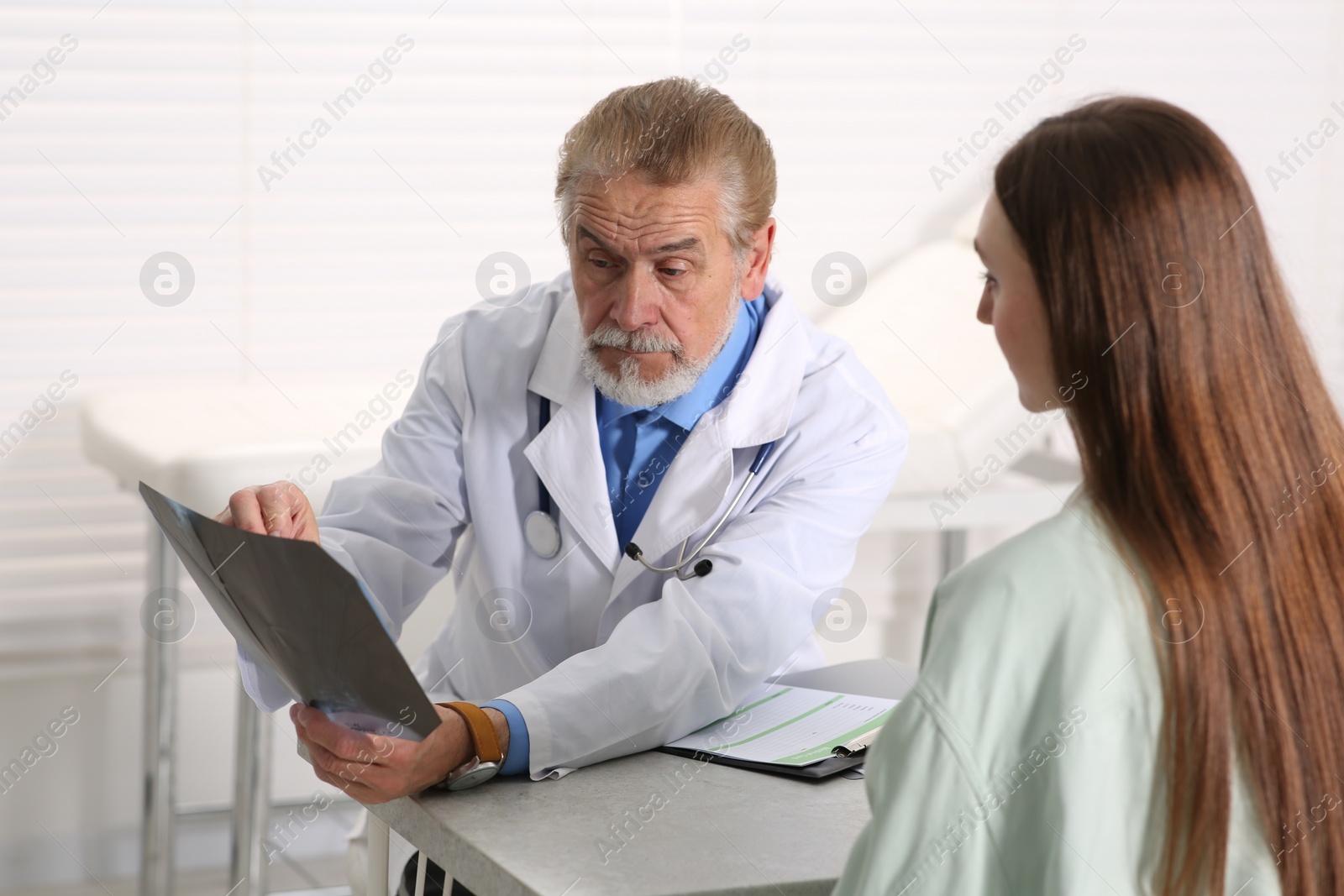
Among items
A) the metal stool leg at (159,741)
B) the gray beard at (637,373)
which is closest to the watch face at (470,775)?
the gray beard at (637,373)

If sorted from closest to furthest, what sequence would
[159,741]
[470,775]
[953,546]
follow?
[470,775], [159,741], [953,546]

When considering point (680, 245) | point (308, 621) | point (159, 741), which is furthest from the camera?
point (159, 741)

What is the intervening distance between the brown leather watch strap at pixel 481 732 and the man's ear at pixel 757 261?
70 centimetres

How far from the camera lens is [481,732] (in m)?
1.20

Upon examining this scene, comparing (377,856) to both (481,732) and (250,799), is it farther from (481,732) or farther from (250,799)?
(250,799)

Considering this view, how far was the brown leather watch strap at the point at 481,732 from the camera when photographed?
1.20 m

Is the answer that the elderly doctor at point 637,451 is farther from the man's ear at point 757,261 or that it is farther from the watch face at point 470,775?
the watch face at point 470,775

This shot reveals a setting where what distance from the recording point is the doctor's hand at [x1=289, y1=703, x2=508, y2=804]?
1127 millimetres

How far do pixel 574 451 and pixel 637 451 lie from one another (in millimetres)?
95

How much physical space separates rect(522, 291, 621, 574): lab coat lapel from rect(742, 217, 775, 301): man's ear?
0.22 metres

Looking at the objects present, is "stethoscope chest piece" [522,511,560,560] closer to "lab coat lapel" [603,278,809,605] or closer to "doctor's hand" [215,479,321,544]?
"lab coat lapel" [603,278,809,605]

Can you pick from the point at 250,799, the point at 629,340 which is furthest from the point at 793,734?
the point at 250,799

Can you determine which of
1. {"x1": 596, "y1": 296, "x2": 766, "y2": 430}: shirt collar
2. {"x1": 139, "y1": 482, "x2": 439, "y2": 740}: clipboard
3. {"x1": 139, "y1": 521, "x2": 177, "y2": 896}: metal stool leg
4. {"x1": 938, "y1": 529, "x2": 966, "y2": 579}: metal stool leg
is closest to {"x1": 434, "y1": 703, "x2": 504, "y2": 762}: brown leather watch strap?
{"x1": 139, "y1": 482, "x2": 439, "y2": 740}: clipboard

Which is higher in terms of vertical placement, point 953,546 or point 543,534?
point 543,534
